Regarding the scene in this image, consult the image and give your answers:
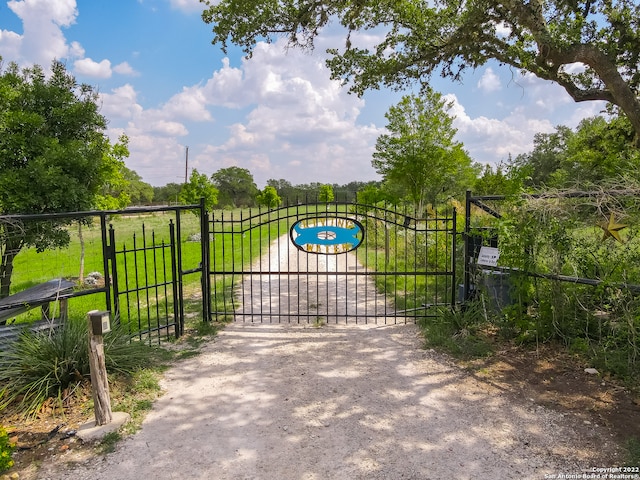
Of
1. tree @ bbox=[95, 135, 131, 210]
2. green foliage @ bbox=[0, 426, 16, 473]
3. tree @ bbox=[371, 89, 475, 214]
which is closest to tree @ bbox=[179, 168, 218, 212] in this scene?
tree @ bbox=[371, 89, 475, 214]

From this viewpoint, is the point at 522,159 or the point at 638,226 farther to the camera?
the point at 522,159

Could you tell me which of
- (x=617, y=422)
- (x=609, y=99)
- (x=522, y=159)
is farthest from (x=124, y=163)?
(x=522, y=159)

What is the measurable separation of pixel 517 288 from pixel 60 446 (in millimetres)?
5329

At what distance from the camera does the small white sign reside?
5867 mm

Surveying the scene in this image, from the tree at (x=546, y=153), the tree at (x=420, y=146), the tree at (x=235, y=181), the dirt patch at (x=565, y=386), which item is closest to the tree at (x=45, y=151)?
the dirt patch at (x=565, y=386)

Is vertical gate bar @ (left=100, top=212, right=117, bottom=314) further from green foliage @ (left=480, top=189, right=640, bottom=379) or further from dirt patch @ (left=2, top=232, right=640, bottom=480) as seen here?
green foliage @ (left=480, top=189, right=640, bottom=379)

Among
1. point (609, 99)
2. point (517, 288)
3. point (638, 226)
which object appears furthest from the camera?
point (609, 99)

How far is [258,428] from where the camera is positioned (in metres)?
3.77

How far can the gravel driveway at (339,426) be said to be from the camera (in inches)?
124

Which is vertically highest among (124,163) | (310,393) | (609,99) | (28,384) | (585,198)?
(609,99)

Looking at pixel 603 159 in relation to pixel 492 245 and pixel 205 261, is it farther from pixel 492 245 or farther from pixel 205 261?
pixel 205 261

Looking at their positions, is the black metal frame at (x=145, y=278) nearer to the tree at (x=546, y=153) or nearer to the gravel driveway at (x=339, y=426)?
the gravel driveway at (x=339, y=426)

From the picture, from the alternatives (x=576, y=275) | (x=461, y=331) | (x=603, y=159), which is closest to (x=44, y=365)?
(x=461, y=331)

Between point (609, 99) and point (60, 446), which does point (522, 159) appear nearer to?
point (609, 99)
